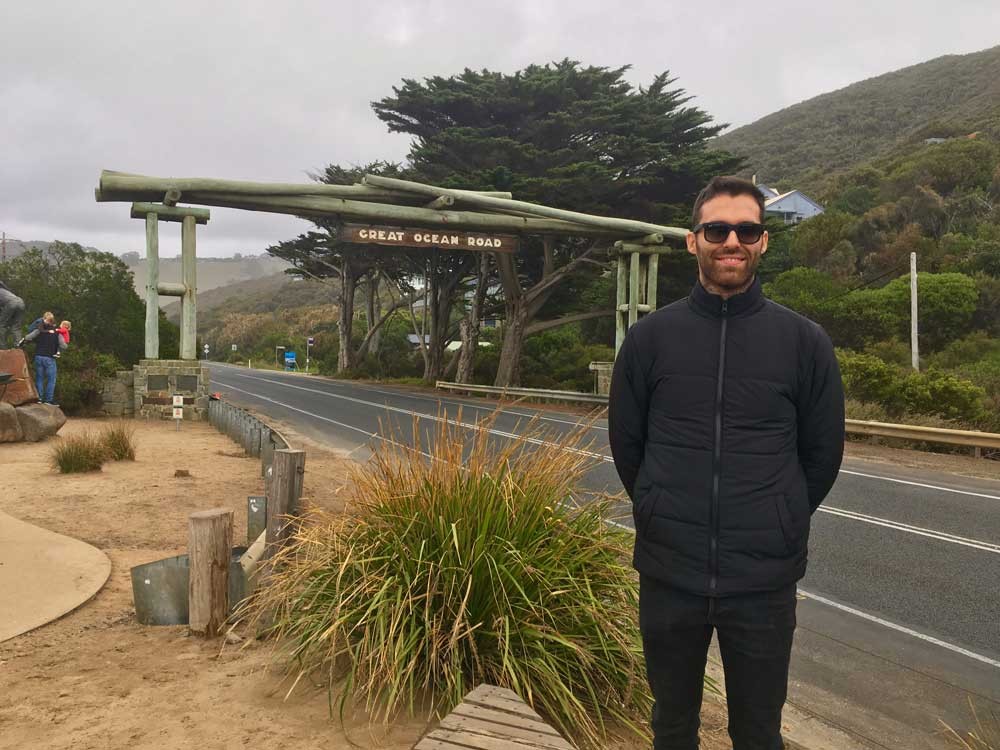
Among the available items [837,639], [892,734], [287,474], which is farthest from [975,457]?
[287,474]

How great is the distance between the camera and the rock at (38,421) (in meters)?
11.6

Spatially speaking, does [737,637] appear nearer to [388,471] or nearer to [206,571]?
[388,471]

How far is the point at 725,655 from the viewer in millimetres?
2309

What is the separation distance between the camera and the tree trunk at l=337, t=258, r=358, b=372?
128 ft

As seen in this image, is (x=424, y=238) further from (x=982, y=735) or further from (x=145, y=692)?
(x=982, y=735)

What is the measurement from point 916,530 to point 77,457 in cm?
903

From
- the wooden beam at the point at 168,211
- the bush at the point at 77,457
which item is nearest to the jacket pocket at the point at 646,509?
the bush at the point at 77,457

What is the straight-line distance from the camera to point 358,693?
316 centimetres

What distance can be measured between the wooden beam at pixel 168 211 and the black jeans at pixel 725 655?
52.9ft

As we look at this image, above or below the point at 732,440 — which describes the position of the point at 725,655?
below

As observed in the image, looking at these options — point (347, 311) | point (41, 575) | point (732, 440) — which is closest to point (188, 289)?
point (41, 575)

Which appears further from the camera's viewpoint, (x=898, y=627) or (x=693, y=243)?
(x=898, y=627)

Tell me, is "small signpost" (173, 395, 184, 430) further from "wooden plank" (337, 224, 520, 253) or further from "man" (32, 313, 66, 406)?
"wooden plank" (337, 224, 520, 253)

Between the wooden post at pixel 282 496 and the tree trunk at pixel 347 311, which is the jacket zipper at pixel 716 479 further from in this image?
the tree trunk at pixel 347 311
